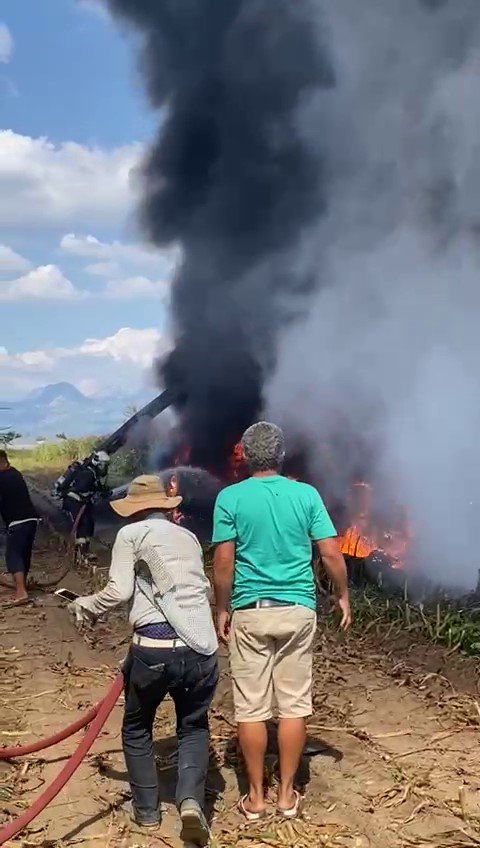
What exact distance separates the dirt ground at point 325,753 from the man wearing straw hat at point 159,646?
1.09 ft

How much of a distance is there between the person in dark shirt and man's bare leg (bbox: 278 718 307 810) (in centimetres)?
525

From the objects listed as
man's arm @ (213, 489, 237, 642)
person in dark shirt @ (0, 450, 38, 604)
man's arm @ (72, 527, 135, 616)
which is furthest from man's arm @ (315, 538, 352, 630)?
person in dark shirt @ (0, 450, 38, 604)

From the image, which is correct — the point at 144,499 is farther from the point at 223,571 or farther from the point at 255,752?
the point at 255,752

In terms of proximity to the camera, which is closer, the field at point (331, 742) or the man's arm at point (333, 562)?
the field at point (331, 742)

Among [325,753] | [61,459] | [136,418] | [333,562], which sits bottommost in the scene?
[325,753]

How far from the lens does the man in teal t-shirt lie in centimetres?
409

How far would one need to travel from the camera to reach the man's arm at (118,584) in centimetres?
402

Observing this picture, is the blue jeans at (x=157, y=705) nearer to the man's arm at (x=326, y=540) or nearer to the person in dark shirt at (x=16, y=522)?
the man's arm at (x=326, y=540)

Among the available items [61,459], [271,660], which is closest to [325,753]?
[271,660]

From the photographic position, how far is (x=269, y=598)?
4.11 m

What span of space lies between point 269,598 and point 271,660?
337 mm

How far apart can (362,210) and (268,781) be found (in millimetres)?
9489

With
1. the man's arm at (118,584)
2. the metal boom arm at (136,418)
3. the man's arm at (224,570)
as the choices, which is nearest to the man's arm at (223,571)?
the man's arm at (224,570)

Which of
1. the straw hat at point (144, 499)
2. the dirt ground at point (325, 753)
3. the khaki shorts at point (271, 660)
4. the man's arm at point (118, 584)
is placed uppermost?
the straw hat at point (144, 499)
